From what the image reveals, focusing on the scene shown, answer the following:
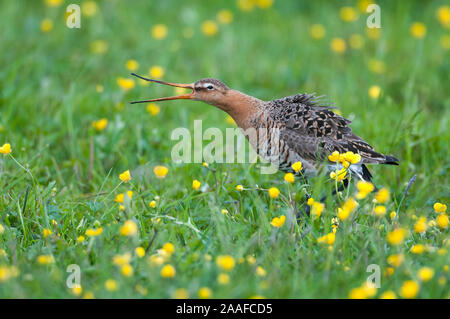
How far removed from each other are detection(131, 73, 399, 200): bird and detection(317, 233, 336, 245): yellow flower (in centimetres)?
Answer: 125

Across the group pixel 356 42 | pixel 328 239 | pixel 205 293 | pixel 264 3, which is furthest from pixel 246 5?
pixel 205 293

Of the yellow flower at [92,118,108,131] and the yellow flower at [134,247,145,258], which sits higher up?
the yellow flower at [92,118,108,131]

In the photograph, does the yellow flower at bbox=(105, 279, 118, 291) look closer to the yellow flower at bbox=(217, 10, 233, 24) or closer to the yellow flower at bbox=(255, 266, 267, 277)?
the yellow flower at bbox=(255, 266, 267, 277)

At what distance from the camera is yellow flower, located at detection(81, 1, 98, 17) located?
8.48 meters

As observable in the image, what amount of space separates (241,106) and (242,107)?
1 centimetres

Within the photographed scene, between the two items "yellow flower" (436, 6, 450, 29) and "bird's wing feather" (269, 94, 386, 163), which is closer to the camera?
"bird's wing feather" (269, 94, 386, 163)

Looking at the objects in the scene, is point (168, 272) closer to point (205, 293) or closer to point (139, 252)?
point (205, 293)

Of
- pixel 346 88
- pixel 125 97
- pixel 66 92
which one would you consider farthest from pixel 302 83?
pixel 66 92

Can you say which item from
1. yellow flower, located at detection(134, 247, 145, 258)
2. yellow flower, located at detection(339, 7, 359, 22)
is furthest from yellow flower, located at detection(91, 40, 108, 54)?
yellow flower, located at detection(134, 247, 145, 258)

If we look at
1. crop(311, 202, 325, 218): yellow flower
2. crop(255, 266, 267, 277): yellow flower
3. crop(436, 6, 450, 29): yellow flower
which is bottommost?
crop(255, 266, 267, 277): yellow flower

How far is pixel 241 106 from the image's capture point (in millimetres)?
5473

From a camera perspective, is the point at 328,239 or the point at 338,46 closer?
the point at 328,239

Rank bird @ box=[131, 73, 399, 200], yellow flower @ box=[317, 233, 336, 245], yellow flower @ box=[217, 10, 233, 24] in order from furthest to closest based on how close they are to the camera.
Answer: yellow flower @ box=[217, 10, 233, 24] < bird @ box=[131, 73, 399, 200] < yellow flower @ box=[317, 233, 336, 245]

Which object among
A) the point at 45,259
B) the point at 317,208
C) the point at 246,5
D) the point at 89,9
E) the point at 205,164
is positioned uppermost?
the point at 246,5
